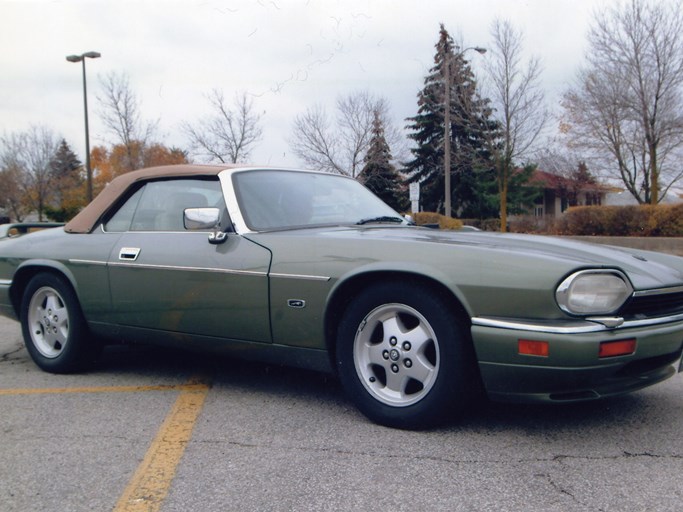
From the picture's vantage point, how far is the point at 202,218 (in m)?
3.84

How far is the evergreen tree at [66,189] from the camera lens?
119ft

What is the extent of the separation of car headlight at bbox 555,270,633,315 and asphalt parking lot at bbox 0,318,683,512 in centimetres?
63

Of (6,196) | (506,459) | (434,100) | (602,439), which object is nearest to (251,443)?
(506,459)

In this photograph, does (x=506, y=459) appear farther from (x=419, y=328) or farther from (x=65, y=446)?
(x=65, y=446)

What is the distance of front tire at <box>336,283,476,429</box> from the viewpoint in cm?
307

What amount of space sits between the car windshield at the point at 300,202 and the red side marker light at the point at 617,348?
1856 millimetres

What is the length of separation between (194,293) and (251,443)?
105 centimetres

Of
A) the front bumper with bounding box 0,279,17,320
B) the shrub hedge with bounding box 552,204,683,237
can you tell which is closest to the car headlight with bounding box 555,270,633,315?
the front bumper with bounding box 0,279,17,320

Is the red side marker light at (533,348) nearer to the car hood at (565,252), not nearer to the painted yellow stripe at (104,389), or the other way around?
the car hood at (565,252)

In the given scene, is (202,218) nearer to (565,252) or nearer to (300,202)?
(300,202)

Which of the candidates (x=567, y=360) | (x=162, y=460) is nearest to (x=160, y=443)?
(x=162, y=460)

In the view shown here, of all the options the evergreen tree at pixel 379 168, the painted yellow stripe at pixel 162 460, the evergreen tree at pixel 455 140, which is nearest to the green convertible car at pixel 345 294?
the painted yellow stripe at pixel 162 460

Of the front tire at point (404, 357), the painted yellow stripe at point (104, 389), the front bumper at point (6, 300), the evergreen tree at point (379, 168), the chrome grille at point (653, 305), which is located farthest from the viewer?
the evergreen tree at point (379, 168)

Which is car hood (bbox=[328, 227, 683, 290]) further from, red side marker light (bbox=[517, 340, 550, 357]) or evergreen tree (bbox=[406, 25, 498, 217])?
evergreen tree (bbox=[406, 25, 498, 217])
